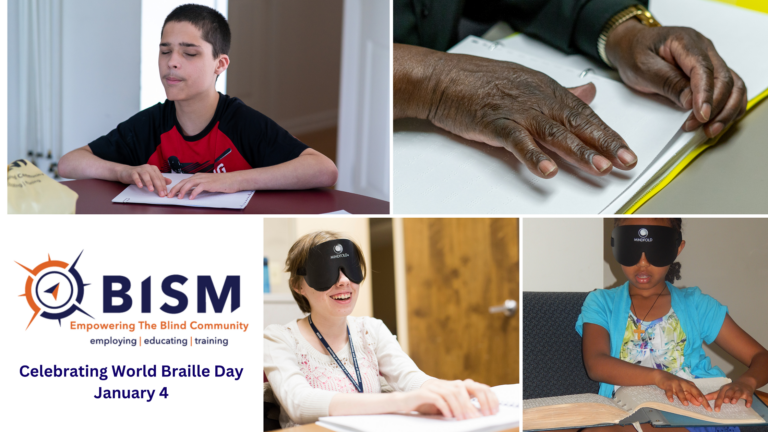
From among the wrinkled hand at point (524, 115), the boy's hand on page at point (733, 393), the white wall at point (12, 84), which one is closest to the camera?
the wrinkled hand at point (524, 115)

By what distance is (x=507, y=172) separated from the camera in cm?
109

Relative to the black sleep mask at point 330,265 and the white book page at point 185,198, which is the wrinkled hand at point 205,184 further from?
the black sleep mask at point 330,265

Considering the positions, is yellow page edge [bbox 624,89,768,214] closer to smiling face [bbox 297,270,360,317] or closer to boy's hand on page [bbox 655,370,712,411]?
boy's hand on page [bbox 655,370,712,411]

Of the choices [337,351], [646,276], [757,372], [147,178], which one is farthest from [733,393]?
[147,178]

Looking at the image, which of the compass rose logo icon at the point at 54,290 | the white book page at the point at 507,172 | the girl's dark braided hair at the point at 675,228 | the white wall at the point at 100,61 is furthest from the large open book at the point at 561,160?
the compass rose logo icon at the point at 54,290

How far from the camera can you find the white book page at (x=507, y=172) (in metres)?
1.06

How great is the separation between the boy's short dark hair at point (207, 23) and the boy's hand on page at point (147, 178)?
0.25 meters

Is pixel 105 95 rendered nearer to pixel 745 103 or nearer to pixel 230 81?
pixel 230 81

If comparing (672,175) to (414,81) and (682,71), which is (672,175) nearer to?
(682,71)

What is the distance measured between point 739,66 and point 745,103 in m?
0.10

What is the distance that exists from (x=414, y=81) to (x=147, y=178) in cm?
54

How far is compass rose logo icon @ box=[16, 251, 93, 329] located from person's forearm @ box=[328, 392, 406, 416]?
22.3 inches

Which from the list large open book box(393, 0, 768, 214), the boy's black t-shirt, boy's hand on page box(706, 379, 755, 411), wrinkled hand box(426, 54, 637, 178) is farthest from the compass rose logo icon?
boy's hand on page box(706, 379, 755, 411)

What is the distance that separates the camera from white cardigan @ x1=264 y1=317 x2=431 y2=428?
1221 millimetres
